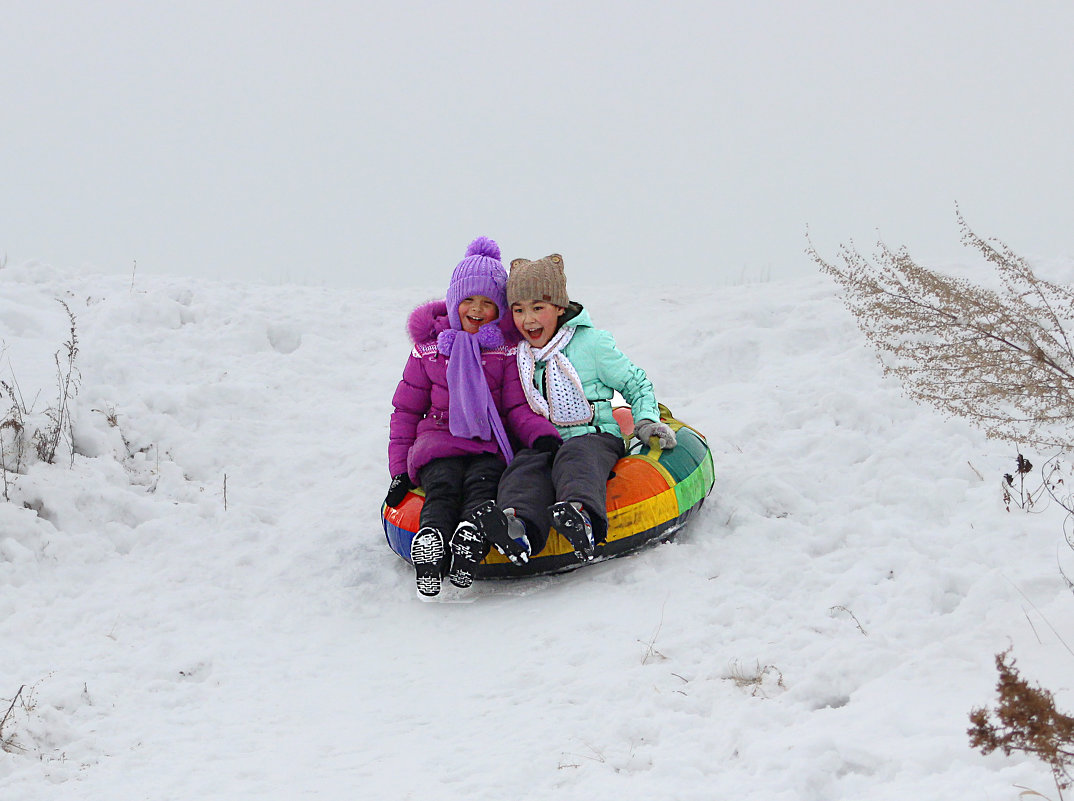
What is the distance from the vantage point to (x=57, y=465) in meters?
5.71

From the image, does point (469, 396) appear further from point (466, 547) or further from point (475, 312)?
point (466, 547)

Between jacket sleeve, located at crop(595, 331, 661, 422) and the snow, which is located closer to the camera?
the snow

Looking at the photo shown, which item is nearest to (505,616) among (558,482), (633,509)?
(558,482)

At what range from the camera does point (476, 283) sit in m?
5.35

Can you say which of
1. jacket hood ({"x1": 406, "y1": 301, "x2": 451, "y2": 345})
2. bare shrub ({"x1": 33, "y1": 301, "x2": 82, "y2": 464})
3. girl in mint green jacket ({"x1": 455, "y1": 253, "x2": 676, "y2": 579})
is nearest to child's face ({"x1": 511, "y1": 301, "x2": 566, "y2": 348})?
girl in mint green jacket ({"x1": 455, "y1": 253, "x2": 676, "y2": 579})

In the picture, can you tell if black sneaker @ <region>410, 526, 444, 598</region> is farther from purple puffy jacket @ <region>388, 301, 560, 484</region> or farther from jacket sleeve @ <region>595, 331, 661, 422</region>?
jacket sleeve @ <region>595, 331, 661, 422</region>

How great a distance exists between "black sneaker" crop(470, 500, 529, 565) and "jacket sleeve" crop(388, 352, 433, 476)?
104cm

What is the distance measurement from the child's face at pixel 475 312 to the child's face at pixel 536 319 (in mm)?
144

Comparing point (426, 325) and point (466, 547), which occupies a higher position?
point (426, 325)

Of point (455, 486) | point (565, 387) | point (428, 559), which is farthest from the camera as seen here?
point (565, 387)

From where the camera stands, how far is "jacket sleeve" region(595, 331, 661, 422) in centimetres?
548

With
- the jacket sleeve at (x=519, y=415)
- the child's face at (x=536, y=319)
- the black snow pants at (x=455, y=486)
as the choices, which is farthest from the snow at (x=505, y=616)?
the child's face at (x=536, y=319)

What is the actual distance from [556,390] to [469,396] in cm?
52

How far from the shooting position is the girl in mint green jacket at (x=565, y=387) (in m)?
4.83
